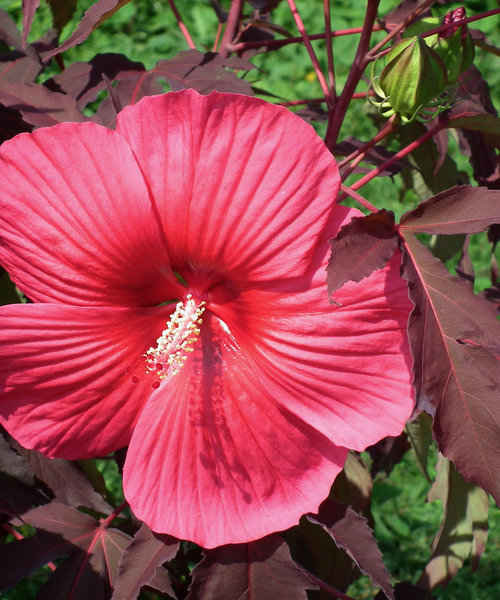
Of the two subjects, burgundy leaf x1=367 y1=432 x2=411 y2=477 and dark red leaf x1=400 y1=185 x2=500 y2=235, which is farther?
burgundy leaf x1=367 y1=432 x2=411 y2=477

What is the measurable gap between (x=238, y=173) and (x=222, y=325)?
262mm

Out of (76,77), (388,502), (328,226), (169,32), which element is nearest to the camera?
(328,226)

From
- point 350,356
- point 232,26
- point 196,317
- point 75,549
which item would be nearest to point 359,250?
point 350,356

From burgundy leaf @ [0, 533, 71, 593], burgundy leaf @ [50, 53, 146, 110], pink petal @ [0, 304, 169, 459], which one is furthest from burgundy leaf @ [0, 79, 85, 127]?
burgundy leaf @ [0, 533, 71, 593]

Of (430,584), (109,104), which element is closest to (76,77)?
(109,104)

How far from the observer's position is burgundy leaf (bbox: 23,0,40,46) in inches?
42.7

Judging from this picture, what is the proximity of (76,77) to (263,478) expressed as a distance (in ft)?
2.50

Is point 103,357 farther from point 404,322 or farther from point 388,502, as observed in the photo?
point 388,502

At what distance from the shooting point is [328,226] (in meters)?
0.96

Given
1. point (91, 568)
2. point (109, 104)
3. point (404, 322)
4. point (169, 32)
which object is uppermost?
point (169, 32)

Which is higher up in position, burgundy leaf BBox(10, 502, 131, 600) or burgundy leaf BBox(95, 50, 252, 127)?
burgundy leaf BBox(95, 50, 252, 127)

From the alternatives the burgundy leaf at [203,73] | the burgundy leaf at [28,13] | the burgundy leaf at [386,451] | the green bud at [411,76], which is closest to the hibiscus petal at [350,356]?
the green bud at [411,76]

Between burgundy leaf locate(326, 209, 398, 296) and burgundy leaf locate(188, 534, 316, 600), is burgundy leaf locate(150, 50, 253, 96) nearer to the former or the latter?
burgundy leaf locate(326, 209, 398, 296)

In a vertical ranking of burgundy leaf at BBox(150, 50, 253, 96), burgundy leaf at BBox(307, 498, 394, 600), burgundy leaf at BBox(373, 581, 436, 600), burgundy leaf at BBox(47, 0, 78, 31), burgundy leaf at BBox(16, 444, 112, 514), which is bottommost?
burgundy leaf at BBox(373, 581, 436, 600)
